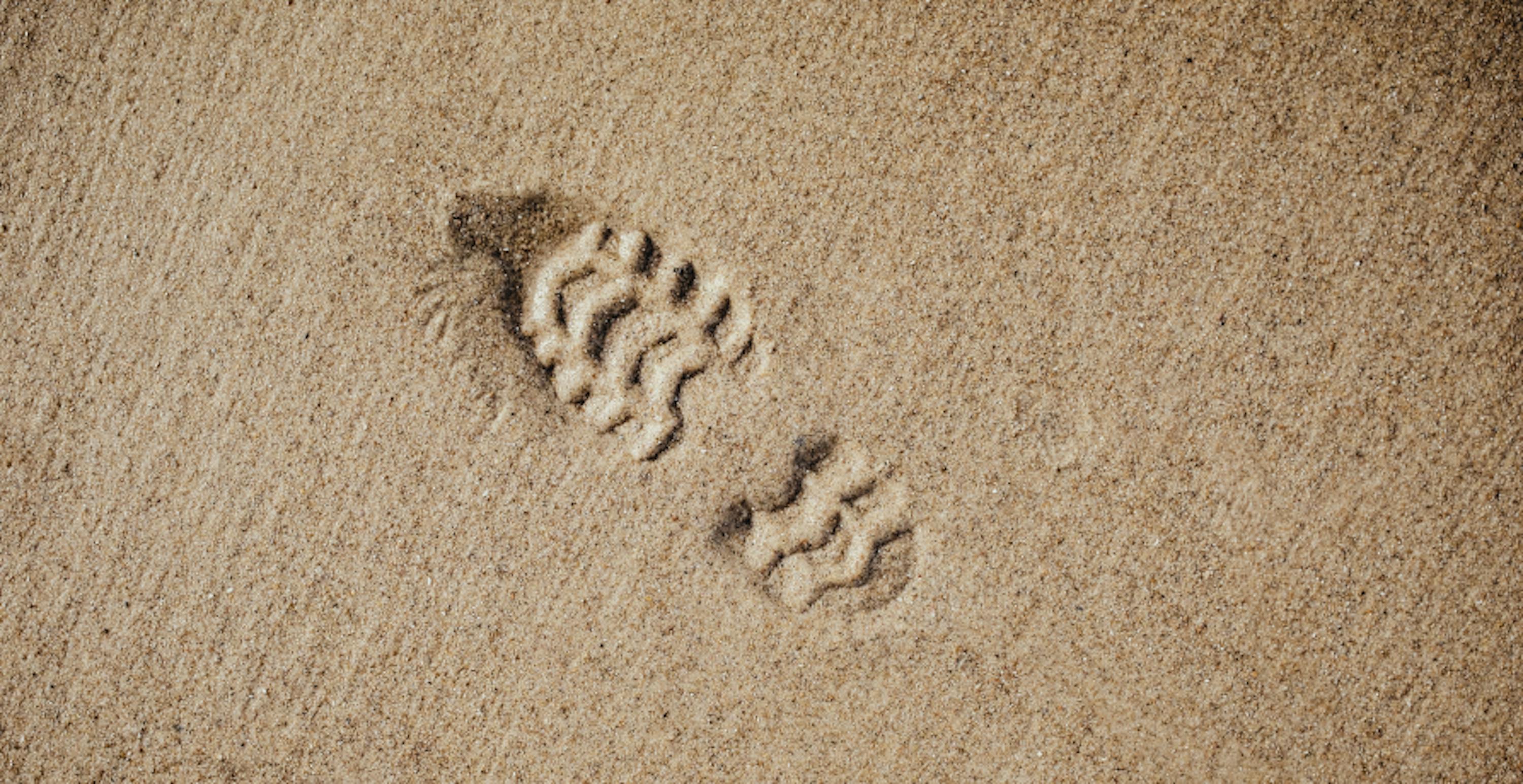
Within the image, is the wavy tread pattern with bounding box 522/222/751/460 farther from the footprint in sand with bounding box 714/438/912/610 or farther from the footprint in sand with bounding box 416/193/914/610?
the footprint in sand with bounding box 714/438/912/610

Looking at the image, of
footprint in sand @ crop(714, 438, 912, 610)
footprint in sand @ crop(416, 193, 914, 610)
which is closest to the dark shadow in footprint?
footprint in sand @ crop(416, 193, 914, 610)

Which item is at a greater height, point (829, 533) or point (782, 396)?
point (782, 396)

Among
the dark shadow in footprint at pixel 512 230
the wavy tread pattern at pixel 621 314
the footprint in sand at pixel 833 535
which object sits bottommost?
the footprint in sand at pixel 833 535

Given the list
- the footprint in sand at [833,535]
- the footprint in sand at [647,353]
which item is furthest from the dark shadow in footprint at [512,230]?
the footprint in sand at [833,535]

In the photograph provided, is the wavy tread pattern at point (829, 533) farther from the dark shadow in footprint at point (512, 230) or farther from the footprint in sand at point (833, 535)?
the dark shadow in footprint at point (512, 230)

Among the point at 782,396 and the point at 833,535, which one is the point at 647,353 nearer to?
the point at 782,396

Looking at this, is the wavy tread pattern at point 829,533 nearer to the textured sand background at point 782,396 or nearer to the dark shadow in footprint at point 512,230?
the textured sand background at point 782,396

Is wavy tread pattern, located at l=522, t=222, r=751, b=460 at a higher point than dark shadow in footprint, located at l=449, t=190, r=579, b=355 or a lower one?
lower

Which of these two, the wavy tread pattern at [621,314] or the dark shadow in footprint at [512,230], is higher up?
the dark shadow in footprint at [512,230]

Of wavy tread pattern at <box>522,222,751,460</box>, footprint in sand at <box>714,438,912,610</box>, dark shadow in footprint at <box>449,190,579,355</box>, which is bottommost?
footprint in sand at <box>714,438,912,610</box>

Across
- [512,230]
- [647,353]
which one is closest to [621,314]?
[647,353]
